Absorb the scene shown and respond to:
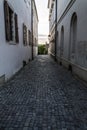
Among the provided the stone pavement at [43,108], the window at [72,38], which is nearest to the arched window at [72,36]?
the window at [72,38]

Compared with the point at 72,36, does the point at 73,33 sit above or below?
above

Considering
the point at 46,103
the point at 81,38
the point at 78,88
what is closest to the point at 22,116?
the point at 46,103

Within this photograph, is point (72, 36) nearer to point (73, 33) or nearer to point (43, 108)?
point (73, 33)

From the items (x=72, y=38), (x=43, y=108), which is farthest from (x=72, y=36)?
(x=43, y=108)

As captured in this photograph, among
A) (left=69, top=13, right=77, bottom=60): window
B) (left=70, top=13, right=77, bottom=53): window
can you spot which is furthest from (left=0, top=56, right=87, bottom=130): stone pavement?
(left=70, top=13, right=77, bottom=53): window

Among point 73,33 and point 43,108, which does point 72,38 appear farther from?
point 43,108

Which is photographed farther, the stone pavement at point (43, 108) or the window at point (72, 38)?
the window at point (72, 38)

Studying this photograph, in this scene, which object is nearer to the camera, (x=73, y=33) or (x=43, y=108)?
(x=43, y=108)

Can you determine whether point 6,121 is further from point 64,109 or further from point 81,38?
point 81,38

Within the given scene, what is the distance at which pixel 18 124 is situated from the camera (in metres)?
2.54

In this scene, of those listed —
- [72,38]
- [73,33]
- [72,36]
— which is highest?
[73,33]

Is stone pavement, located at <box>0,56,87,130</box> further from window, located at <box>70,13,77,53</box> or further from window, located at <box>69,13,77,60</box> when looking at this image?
window, located at <box>70,13,77,53</box>

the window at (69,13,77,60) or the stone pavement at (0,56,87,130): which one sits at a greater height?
the window at (69,13,77,60)

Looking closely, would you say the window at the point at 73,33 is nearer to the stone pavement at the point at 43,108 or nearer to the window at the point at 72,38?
the window at the point at 72,38
